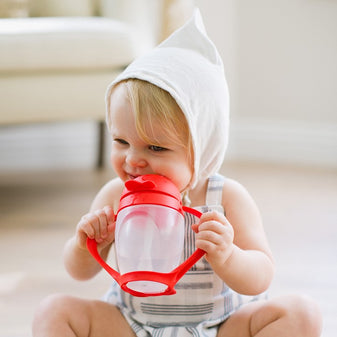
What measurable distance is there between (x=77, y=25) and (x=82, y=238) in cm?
95

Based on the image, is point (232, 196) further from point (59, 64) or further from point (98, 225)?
point (59, 64)

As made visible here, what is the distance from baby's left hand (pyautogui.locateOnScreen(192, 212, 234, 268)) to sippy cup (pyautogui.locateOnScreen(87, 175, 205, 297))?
1 cm

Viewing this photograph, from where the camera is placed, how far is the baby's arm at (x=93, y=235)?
89cm

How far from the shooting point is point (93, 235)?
0.88 m

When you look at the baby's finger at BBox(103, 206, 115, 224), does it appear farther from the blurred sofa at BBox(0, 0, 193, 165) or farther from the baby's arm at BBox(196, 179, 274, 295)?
the blurred sofa at BBox(0, 0, 193, 165)

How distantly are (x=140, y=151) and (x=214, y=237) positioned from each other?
6.3 inches

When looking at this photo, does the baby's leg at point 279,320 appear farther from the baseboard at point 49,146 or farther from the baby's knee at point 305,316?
the baseboard at point 49,146

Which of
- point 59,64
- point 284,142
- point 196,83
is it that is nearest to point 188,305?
point 196,83

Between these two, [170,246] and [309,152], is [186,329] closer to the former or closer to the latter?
[170,246]

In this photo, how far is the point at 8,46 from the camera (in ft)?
5.36

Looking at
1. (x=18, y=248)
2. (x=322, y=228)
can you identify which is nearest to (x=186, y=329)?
(x=18, y=248)

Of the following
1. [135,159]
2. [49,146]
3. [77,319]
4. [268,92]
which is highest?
[135,159]

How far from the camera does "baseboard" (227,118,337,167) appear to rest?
2.52 meters

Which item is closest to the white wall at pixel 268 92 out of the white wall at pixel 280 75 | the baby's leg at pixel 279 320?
the white wall at pixel 280 75
